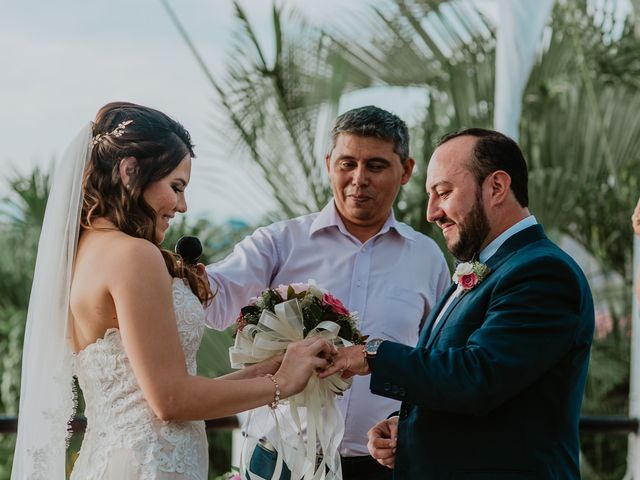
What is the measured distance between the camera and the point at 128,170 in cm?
309

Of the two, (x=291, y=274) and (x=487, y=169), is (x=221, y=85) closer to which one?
(x=291, y=274)

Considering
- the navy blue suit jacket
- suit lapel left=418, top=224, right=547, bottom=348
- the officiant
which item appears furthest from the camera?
the officiant

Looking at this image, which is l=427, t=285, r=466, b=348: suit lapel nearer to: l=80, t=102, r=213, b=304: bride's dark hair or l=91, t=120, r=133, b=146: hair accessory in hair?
l=80, t=102, r=213, b=304: bride's dark hair

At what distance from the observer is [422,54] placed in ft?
27.9

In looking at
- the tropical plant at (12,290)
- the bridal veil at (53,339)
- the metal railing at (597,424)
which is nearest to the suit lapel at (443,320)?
the bridal veil at (53,339)

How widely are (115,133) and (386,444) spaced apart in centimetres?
124

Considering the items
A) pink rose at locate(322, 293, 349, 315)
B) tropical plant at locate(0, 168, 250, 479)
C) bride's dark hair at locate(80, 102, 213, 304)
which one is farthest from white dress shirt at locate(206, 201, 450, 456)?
tropical plant at locate(0, 168, 250, 479)

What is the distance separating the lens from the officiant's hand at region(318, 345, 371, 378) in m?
3.13

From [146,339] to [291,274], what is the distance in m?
1.22

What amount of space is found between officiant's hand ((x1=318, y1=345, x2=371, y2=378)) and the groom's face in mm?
436

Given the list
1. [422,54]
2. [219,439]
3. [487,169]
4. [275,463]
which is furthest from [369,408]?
[422,54]

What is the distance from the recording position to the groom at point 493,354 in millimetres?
2900

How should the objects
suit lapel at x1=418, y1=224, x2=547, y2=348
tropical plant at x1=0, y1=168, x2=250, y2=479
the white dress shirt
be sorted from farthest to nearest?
1. tropical plant at x1=0, y1=168, x2=250, y2=479
2. the white dress shirt
3. suit lapel at x1=418, y1=224, x2=547, y2=348

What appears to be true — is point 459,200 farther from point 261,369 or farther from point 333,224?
point 333,224
